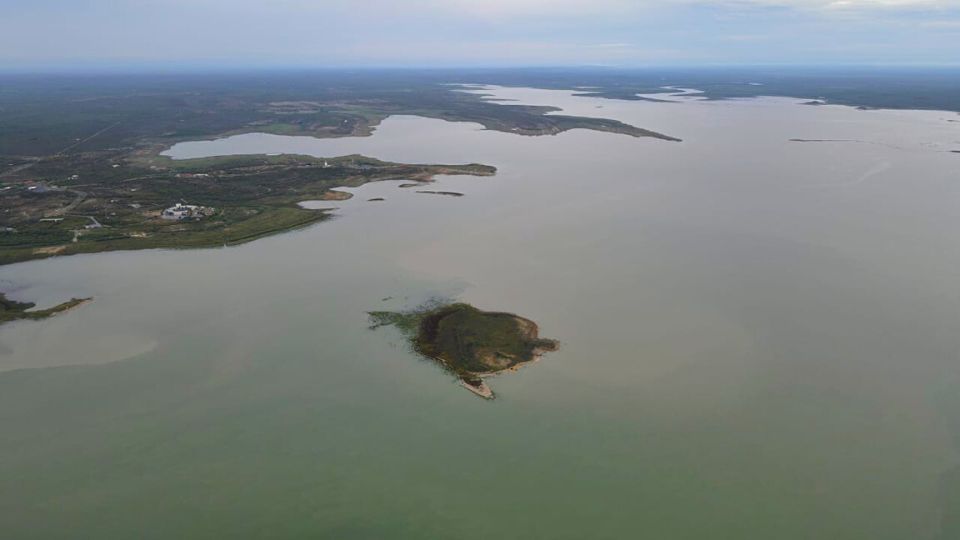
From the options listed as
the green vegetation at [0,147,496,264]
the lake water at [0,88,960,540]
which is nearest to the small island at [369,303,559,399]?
the lake water at [0,88,960,540]

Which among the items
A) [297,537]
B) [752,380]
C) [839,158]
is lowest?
[297,537]

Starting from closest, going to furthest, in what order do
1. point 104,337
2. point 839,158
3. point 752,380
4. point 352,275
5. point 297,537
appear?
point 297,537, point 752,380, point 104,337, point 352,275, point 839,158

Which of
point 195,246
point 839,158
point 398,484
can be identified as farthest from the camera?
point 839,158

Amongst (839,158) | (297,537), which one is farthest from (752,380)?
(839,158)

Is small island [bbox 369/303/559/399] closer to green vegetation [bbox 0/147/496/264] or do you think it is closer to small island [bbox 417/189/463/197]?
green vegetation [bbox 0/147/496/264]

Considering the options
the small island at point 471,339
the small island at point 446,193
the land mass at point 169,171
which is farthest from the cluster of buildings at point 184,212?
the small island at point 471,339

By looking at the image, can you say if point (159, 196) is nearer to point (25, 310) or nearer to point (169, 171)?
point (169, 171)

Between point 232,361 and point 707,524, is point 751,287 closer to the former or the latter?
point 707,524
